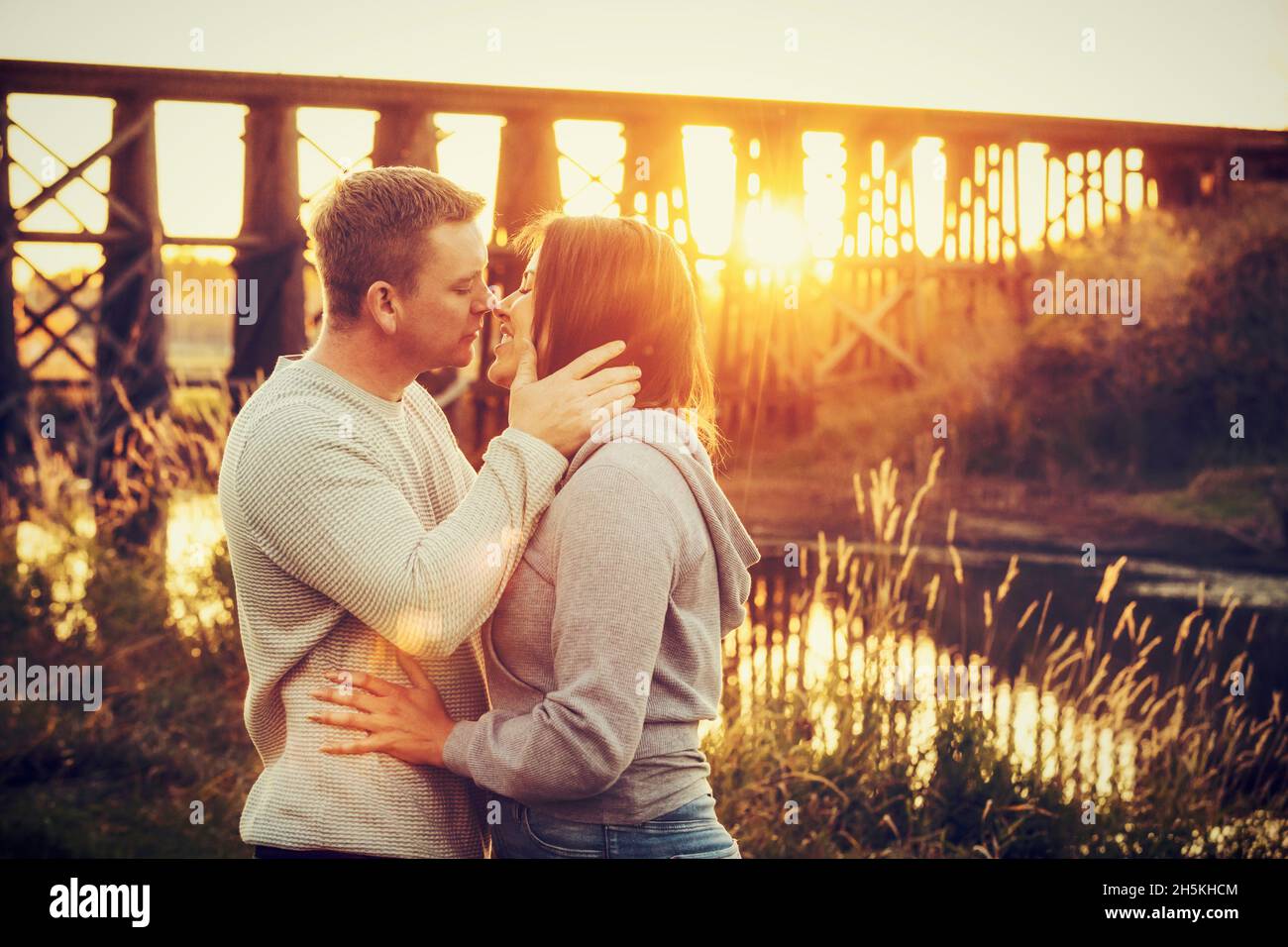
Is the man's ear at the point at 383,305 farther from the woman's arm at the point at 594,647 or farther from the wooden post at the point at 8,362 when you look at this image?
the wooden post at the point at 8,362

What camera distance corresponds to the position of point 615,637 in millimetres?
1938

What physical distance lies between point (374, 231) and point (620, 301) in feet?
1.76

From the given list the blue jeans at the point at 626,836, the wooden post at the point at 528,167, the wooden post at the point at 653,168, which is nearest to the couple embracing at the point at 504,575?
the blue jeans at the point at 626,836

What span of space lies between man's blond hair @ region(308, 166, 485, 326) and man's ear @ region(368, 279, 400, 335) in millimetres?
16

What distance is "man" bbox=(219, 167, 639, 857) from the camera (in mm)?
2045

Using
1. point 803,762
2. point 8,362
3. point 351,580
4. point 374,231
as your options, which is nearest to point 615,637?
point 351,580

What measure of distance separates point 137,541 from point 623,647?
545cm

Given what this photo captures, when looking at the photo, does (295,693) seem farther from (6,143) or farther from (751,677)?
(6,143)

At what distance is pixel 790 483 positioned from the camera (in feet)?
30.8

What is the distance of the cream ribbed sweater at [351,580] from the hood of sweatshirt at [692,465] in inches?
4.1

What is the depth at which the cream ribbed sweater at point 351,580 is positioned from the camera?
203 cm

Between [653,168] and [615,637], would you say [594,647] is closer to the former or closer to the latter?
[615,637]

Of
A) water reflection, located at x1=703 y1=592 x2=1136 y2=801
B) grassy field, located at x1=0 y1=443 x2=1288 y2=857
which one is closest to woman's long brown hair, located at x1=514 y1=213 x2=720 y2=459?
grassy field, located at x1=0 y1=443 x2=1288 y2=857

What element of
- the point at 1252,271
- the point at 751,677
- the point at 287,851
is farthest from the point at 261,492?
the point at 1252,271
